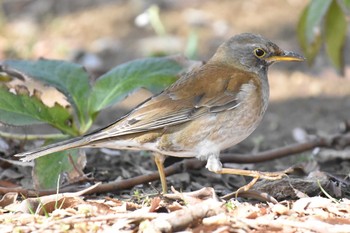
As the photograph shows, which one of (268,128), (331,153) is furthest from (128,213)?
(268,128)

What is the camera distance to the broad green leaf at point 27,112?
598 cm

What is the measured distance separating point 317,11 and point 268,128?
2.09 m

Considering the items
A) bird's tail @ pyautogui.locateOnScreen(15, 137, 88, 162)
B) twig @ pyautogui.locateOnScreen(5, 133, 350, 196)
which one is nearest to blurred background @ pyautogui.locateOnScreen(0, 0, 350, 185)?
twig @ pyautogui.locateOnScreen(5, 133, 350, 196)

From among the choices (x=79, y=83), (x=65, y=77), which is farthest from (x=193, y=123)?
(x=65, y=77)

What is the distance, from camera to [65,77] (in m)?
6.60

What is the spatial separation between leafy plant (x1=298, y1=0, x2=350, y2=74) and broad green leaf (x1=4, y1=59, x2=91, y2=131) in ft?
6.62

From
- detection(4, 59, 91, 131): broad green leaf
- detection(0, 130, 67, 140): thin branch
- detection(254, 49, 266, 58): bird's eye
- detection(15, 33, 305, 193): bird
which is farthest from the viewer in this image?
detection(4, 59, 91, 131): broad green leaf

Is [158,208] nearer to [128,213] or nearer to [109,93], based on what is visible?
[128,213]

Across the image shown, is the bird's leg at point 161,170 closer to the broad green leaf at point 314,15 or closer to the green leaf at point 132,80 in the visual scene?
the green leaf at point 132,80

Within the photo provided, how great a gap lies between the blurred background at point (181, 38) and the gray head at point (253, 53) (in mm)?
1860

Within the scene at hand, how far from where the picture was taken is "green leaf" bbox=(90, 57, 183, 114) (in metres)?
6.47

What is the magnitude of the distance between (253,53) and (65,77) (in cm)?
158

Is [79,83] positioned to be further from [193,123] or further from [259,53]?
[259,53]

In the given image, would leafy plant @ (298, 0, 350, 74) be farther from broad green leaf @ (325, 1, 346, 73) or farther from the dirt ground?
the dirt ground
